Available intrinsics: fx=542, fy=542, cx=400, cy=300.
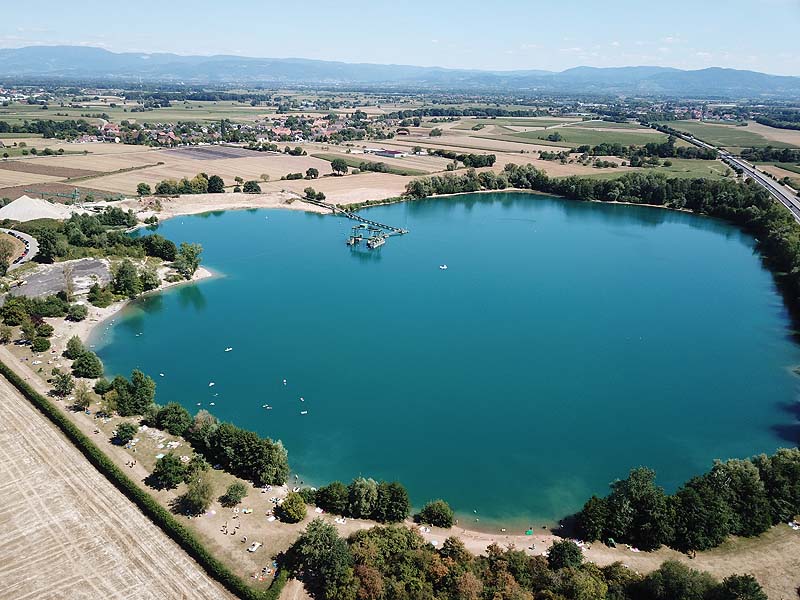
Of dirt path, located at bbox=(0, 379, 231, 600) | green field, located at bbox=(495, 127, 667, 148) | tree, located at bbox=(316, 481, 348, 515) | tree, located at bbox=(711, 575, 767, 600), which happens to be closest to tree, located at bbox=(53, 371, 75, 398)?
dirt path, located at bbox=(0, 379, 231, 600)

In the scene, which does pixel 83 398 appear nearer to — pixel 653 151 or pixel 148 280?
pixel 148 280

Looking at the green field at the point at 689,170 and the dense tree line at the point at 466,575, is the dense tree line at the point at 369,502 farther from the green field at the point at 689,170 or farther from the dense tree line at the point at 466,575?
the green field at the point at 689,170

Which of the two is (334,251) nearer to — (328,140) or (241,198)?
(241,198)

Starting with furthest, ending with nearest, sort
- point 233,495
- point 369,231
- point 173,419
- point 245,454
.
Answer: point 369,231
point 173,419
point 245,454
point 233,495

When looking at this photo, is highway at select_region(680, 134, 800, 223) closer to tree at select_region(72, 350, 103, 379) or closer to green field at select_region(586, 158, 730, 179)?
green field at select_region(586, 158, 730, 179)

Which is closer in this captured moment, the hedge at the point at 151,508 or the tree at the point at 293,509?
the hedge at the point at 151,508

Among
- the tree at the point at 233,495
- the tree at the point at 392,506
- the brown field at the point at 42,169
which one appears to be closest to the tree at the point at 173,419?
the tree at the point at 233,495

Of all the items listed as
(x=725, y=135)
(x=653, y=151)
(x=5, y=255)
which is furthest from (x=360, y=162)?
(x=725, y=135)
